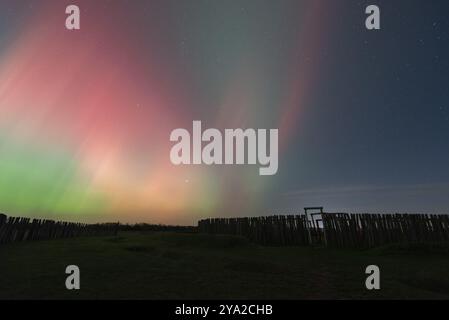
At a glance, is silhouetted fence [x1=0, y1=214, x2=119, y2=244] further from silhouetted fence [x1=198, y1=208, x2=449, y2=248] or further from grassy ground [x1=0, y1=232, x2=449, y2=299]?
silhouetted fence [x1=198, y1=208, x2=449, y2=248]

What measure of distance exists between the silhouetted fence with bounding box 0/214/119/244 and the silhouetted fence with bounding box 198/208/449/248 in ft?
33.8

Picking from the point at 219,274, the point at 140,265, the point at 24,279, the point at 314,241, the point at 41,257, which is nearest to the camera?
the point at 24,279

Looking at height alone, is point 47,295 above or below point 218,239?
below

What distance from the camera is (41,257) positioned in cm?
1175

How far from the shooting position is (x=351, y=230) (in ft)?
60.4

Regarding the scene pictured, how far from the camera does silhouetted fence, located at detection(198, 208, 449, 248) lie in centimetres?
1759

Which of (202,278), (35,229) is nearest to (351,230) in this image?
(202,278)

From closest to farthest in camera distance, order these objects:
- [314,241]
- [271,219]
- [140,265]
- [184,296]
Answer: [184,296] → [140,265] → [314,241] → [271,219]

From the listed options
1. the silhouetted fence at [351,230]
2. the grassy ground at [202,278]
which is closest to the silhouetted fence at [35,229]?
the grassy ground at [202,278]

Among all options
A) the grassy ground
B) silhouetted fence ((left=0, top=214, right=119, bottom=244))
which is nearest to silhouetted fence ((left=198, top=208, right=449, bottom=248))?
the grassy ground
